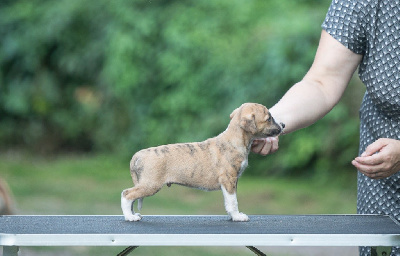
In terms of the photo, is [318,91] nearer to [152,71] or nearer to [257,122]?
[257,122]

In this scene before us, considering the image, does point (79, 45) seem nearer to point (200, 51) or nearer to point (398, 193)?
point (200, 51)

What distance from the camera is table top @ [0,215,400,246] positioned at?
2.40 metres

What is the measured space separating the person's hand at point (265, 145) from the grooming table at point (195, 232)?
31 cm

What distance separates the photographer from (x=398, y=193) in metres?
3.09

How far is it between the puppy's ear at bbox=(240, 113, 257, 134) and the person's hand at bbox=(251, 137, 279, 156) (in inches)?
7.8

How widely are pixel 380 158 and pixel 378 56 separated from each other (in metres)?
0.52

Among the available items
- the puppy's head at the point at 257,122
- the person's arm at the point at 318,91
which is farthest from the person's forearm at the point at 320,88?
the puppy's head at the point at 257,122

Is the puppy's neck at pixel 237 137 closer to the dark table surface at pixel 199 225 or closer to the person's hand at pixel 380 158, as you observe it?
the dark table surface at pixel 199 225

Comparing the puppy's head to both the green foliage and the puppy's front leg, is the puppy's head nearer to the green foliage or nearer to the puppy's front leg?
the puppy's front leg

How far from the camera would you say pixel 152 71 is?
10.9 meters

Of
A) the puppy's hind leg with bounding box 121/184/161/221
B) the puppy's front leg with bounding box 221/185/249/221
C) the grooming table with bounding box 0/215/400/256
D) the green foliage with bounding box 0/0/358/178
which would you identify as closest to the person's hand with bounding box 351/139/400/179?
the grooming table with bounding box 0/215/400/256

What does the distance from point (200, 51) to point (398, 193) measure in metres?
7.19

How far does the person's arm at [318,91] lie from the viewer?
3053mm

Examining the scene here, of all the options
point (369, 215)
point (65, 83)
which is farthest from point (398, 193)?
point (65, 83)
